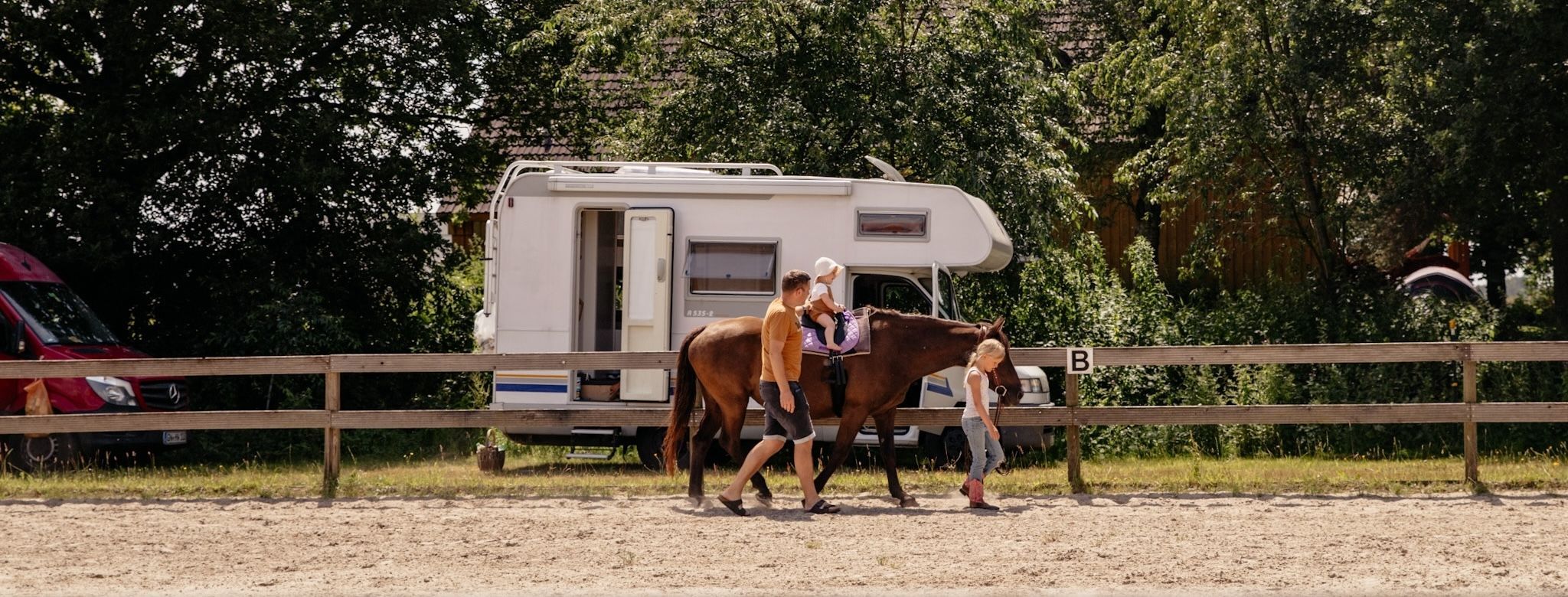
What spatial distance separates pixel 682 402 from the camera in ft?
31.3

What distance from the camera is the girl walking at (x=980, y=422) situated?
9078 mm

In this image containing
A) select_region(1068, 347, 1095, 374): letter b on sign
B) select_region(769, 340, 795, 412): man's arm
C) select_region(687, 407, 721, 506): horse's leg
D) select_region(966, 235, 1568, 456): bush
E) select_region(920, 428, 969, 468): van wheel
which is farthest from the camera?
select_region(966, 235, 1568, 456): bush

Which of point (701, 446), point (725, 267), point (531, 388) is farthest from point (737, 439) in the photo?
point (531, 388)

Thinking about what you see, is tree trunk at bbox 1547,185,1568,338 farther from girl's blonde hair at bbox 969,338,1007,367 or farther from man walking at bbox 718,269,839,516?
man walking at bbox 718,269,839,516

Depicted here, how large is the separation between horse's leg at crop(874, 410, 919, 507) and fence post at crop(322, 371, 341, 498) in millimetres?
3887

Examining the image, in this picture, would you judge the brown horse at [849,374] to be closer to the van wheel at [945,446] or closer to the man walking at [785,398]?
the man walking at [785,398]

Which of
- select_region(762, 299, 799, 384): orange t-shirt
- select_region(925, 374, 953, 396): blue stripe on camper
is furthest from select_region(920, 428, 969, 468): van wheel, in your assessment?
select_region(762, 299, 799, 384): orange t-shirt

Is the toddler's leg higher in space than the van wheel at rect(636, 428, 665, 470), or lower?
higher

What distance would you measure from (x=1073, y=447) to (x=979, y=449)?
1.22 m

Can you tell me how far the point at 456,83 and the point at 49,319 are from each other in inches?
215

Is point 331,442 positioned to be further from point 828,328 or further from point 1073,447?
point 1073,447

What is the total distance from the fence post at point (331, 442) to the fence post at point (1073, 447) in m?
5.24

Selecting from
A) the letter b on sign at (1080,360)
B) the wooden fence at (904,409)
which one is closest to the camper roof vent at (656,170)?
the wooden fence at (904,409)

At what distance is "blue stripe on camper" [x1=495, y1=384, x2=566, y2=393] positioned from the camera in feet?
38.2
